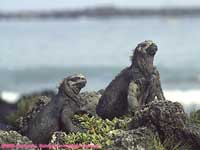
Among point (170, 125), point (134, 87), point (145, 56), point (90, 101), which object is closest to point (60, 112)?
point (90, 101)

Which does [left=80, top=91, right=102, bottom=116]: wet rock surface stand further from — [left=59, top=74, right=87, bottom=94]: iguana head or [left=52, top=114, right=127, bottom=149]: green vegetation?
[left=59, top=74, right=87, bottom=94]: iguana head

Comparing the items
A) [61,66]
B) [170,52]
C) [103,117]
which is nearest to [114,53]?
[170,52]

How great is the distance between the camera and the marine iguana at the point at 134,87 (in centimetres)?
1166

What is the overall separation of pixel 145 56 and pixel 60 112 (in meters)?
1.41

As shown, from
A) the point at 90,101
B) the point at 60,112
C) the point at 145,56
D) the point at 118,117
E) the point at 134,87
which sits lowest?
the point at 118,117

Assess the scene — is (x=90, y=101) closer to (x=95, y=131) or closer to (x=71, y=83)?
(x=71, y=83)

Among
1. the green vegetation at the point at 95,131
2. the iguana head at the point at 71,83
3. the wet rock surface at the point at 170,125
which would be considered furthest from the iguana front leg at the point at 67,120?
the wet rock surface at the point at 170,125

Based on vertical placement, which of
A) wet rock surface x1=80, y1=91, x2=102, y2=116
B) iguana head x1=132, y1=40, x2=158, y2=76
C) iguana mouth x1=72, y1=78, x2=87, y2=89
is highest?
iguana head x1=132, y1=40, x2=158, y2=76

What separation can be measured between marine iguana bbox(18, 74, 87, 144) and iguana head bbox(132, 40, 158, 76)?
875 mm

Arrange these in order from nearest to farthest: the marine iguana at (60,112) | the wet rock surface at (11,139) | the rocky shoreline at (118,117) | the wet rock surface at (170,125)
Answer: the wet rock surface at (11,139) < the rocky shoreline at (118,117) < the wet rock surface at (170,125) < the marine iguana at (60,112)

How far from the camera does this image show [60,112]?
1130cm

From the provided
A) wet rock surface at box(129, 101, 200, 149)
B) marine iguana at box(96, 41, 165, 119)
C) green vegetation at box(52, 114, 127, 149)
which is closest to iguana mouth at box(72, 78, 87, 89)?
green vegetation at box(52, 114, 127, 149)

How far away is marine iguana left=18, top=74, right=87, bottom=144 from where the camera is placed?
11188mm

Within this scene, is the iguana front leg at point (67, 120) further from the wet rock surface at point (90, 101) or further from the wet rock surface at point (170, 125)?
the wet rock surface at point (170, 125)
